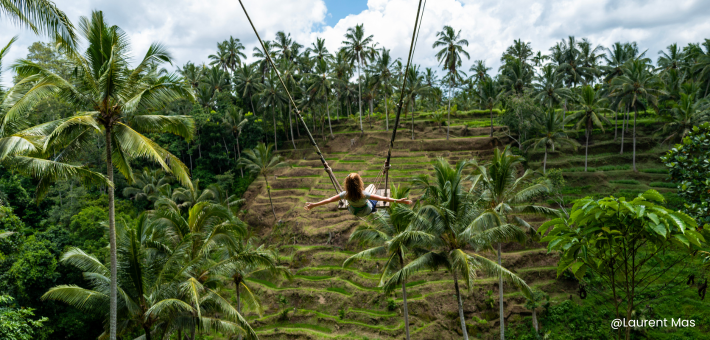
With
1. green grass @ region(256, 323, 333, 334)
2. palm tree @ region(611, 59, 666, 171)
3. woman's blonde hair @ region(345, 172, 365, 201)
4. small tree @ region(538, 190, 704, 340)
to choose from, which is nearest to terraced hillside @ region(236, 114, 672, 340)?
green grass @ region(256, 323, 333, 334)

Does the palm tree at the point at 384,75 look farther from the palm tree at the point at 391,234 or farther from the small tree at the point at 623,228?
the small tree at the point at 623,228

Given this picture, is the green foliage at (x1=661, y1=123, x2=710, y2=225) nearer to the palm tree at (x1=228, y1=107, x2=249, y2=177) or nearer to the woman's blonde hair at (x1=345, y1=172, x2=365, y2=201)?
the woman's blonde hair at (x1=345, y1=172, x2=365, y2=201)

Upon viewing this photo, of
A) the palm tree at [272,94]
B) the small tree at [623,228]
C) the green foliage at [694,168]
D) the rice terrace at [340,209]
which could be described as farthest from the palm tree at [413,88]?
the small tree at [623,228]

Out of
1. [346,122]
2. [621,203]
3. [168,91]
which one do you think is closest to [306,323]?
[168,91]

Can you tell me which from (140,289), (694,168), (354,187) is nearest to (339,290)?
(140,289)

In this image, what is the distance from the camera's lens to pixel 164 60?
33.6 feet

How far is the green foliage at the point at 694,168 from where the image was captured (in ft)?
28.6

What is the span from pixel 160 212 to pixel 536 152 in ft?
103

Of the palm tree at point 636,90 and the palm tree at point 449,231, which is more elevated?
the palm tree at point 636,90

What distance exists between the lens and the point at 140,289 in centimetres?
1115

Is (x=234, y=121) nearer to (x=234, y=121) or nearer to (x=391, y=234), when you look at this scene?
(x=234, y=121)

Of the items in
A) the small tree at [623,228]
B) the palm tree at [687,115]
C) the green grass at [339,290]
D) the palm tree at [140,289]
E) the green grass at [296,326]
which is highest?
the palm tree at [687,115]

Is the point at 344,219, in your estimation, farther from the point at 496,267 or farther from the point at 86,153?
the point at 86,153

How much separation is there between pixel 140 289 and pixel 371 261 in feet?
47.7
